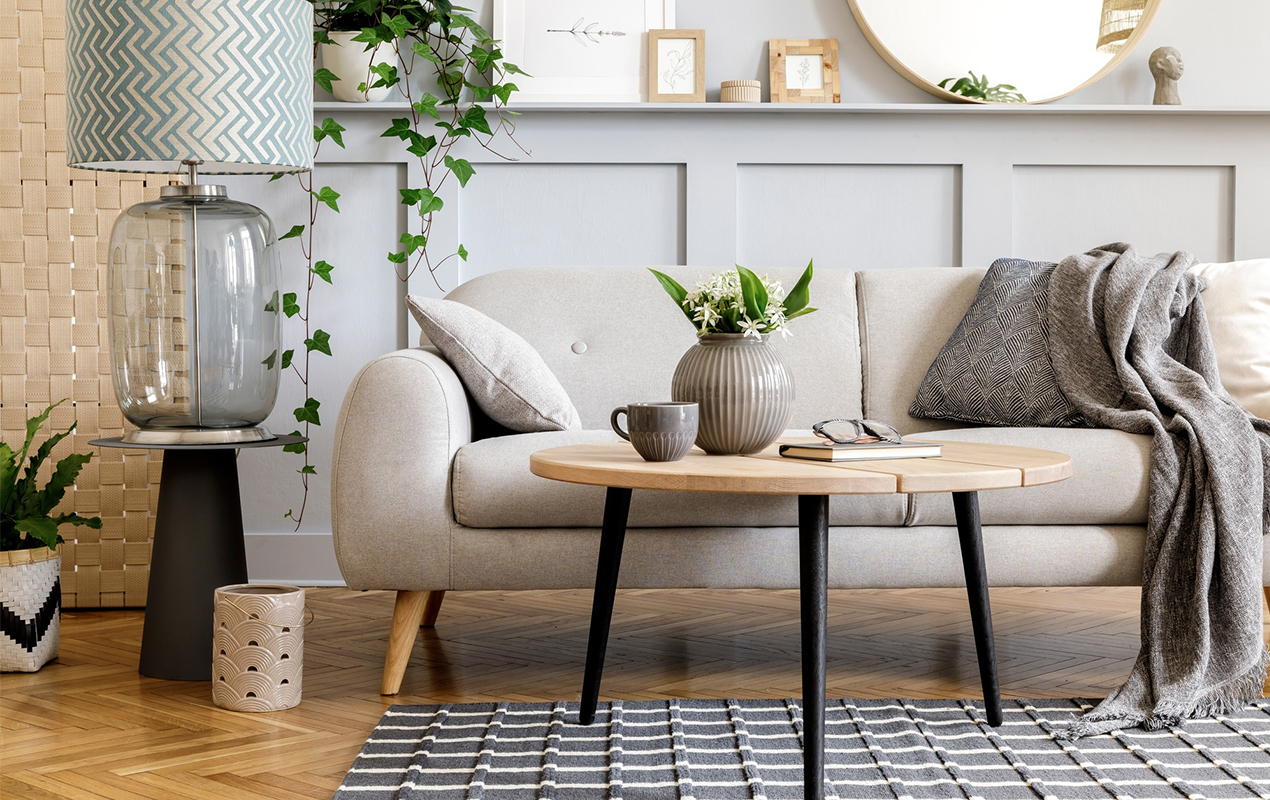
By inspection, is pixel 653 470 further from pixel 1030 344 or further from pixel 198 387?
pixel 1030 344

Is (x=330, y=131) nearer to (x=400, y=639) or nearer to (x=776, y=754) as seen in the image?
(x=400, y=639)

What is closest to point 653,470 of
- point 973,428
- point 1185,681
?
point 1185,681

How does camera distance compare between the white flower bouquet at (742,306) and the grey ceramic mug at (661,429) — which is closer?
the grey ceramic mug at (661,429)

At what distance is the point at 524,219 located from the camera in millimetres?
3279

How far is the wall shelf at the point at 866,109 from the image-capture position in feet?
10.4

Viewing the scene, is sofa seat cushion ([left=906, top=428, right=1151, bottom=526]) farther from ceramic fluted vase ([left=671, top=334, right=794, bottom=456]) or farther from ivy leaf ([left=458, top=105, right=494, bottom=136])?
ivy leaf ([left=458, top=105, right=494, bottom=136])

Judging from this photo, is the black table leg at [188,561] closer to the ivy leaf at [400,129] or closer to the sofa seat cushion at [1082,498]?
the ivy leaf at [400,129]

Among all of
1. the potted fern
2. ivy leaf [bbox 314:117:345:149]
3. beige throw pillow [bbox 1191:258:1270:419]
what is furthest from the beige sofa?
ivy leaf [bbox 314:117:345:149]

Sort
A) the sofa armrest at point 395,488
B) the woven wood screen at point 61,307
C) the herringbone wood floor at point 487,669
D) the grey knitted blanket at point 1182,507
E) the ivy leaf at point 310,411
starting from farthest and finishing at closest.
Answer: the ivy leaf at point 310,411
the woven wood screen at point 61,307
the sofa armrest at point 395,488
the grey knitted blanket at point 1182,507
the herringbone wood floor at point 487,669

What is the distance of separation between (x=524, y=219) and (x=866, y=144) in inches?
39.9

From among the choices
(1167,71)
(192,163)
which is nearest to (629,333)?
(192,163)

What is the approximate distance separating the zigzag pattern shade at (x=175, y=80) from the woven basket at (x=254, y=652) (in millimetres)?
818

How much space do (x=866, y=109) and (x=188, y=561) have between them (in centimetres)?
215

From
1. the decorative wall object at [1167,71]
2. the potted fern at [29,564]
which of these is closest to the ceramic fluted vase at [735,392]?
the potted fern at [29,564]
